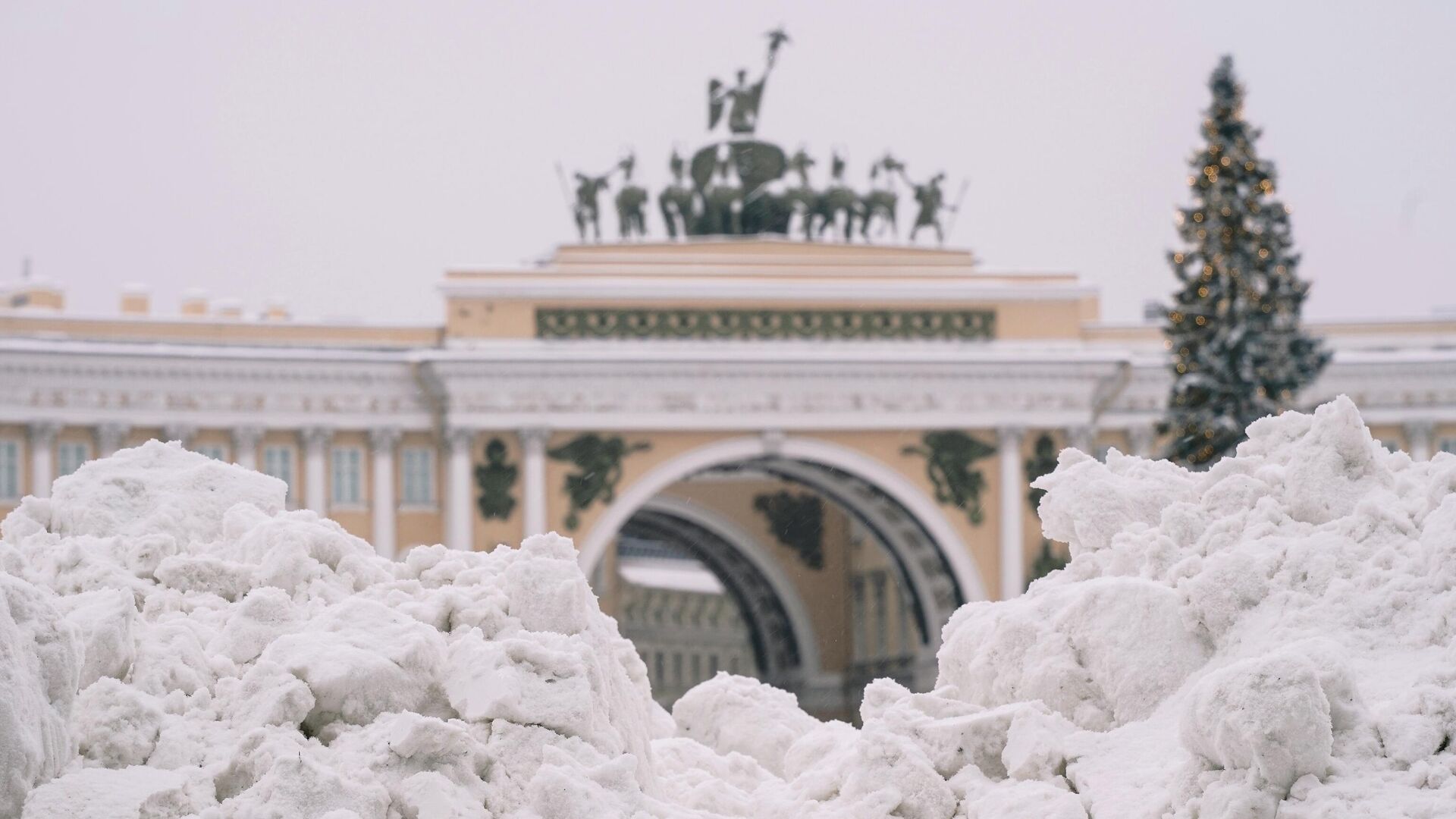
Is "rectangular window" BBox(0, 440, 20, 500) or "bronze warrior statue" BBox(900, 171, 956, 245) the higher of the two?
"bronze warrior statue" BBox(900, 171, 956, 245)

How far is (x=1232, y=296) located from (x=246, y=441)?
36.4 feet

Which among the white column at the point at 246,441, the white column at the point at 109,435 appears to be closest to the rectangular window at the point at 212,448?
the white column at the point at 246,441

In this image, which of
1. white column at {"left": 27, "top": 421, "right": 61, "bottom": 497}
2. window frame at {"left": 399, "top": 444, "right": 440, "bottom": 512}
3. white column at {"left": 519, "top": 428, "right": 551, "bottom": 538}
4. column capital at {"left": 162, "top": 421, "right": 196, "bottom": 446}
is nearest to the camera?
white column at {"left": 27, "top": 421, "right": 61, "bottom": 497}

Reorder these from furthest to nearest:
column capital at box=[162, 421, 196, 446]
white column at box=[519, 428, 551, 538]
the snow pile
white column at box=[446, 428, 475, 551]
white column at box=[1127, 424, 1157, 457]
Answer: white column at box=[1127, 424, 1157, 457] < white column at box=[519, 428, 551, 538] < white column at box=[446, 428, 475, 551] < column capital at box=[162, 421, 196, 446] < the snow pile

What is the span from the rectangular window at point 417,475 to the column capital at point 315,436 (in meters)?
0.90

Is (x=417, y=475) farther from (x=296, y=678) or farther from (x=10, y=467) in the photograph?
(x=296, y=678)

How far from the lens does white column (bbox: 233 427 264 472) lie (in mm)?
26578

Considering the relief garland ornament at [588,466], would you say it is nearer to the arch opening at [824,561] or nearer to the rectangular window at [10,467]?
the arch opening at [824,561]

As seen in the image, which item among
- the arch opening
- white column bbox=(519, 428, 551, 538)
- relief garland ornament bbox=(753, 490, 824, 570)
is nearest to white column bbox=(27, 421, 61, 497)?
white column bbox=(519, 428, 551, 538)

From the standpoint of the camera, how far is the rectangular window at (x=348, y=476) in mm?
27062

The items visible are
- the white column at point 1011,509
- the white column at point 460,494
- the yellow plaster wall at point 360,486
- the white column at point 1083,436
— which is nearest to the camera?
the white column at point 460,494

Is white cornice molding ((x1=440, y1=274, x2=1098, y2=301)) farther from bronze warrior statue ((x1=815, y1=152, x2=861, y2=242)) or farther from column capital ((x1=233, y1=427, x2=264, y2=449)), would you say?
column capital ((x1=233, y1=427, x2=264, y2=449))

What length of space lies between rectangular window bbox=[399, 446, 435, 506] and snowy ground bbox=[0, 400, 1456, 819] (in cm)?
1996

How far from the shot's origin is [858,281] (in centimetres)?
2772
